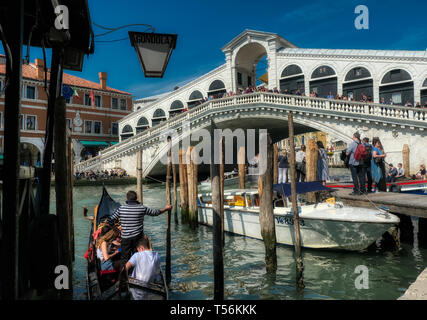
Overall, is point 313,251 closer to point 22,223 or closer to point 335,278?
point 335,278

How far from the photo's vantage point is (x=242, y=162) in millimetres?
12258

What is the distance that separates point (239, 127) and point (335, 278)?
58.7ft

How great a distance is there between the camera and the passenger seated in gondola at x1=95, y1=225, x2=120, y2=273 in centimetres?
497

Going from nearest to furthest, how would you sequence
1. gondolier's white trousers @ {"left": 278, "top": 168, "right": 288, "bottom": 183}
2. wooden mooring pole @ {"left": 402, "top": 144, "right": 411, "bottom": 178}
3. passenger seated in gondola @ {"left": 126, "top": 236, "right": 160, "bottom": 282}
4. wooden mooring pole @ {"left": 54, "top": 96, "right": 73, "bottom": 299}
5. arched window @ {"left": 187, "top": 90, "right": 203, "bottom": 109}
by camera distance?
wooden mooring pole @ {"left": 54, "top": 96, "right": 73, "bottom": 299}, passenger seated in gondola @ {"left": 126, "top": 236, "right": 160, "bottom": 282}, gondolier's white trousers @ {"left": 278, "top": 168, "right": 288, "bottom": 183}, wooden mooring pole @ {"left": 402, "top": 144, "right": 411, "bottom": 178}, arched window @ {"left": 187, "top": 90, "right": 203, "bottom": 109}

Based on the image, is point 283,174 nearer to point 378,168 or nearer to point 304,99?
point 378,168

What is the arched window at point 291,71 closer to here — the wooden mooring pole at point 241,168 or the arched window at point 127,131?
the wooden mooring pole at point 241,168

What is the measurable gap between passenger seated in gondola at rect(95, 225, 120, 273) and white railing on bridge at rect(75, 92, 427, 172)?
556 inches

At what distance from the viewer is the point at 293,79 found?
23016 millimetres

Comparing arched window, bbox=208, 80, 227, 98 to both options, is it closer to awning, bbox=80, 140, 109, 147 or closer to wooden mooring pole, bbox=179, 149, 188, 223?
awning, bbox=80, 140, 109, 147

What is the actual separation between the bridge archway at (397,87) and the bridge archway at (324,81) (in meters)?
2.84

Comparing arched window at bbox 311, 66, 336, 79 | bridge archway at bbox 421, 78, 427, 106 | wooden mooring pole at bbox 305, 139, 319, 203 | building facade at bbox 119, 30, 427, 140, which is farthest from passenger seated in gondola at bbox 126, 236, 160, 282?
arched window at bbox 311, 66, 336, 79

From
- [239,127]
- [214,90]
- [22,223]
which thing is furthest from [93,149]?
[22,223]

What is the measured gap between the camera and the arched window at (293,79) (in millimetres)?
22656

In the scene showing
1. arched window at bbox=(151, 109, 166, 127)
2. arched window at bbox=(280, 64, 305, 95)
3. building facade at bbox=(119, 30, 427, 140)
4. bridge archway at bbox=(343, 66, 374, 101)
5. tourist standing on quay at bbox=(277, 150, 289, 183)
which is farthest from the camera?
arched window at bbox=(151, 109, 166, 127)
